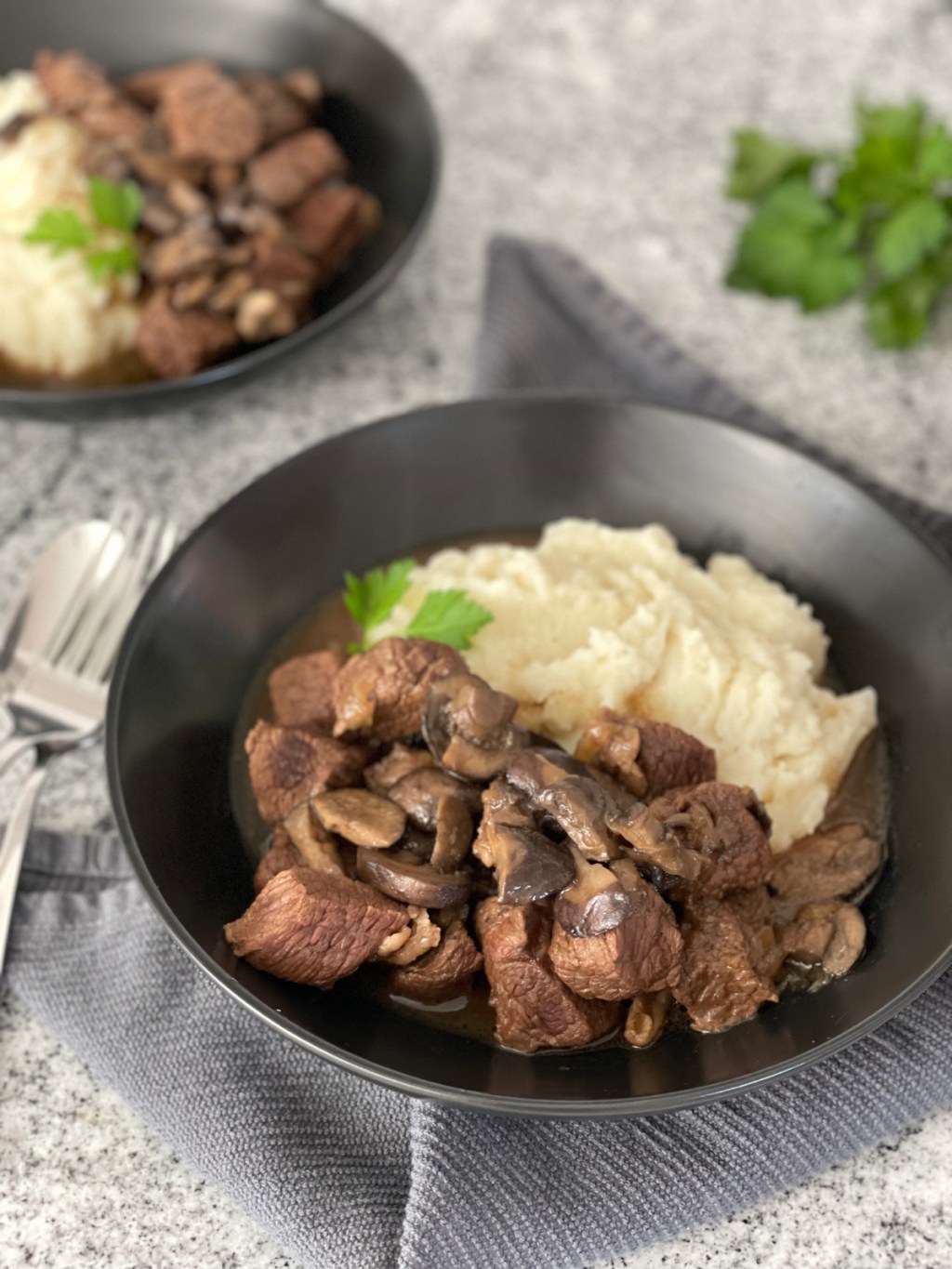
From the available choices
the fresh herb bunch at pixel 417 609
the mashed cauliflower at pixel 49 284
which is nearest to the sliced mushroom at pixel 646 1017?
the fresh herb bunch at pixel 417 609

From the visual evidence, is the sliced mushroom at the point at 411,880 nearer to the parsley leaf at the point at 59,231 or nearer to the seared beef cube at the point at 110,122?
the parsley leaf at the point at 59,231

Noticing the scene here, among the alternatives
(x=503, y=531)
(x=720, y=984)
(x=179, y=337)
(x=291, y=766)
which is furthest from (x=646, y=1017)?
(x=179, y=337)

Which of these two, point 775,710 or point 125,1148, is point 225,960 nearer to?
point 125,1148

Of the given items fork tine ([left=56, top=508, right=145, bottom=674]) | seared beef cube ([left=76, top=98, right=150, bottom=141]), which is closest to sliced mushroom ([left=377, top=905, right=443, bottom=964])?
fork tine ([left=56, top=508, right=145, bottom=674])

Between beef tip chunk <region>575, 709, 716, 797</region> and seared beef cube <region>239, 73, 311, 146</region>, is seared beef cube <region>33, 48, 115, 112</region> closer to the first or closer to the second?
seared beef cube <region>239, 73, 311, 146</region>

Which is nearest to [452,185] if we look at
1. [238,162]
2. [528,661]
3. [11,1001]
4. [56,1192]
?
[238,162]

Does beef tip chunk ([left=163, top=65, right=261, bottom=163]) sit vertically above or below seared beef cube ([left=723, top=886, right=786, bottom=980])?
above
